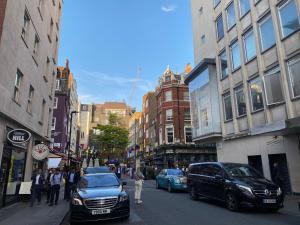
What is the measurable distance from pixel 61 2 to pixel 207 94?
16.7 meters

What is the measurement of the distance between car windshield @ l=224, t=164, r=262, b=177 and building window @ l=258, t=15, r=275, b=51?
28.6 ft

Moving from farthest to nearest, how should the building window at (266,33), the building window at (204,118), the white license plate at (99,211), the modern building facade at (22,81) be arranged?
the building window at (204,118), the building window at (266,33), the modern building facade at (22,81), the white license plate at (99,211)

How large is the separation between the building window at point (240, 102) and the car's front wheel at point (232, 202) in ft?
31.3

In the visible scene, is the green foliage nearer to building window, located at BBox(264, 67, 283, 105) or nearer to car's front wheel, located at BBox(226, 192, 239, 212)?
building window, located at BBox(264, 67, 283, 105)

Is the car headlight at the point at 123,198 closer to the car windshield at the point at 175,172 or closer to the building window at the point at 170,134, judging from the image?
the car windshield at the point at 175,172

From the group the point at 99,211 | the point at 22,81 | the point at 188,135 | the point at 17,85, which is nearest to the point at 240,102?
the point at 99,211

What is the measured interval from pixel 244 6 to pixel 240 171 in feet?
44.5

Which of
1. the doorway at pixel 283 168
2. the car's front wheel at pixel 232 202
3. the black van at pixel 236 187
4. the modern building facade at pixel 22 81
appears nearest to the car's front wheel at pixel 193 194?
the black van at pixel 236 187

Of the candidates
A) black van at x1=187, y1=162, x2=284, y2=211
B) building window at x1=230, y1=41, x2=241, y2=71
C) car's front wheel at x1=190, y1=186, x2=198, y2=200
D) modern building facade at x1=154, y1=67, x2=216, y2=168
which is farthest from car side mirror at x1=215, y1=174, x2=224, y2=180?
modern building facade at x1=154, y1=67, x2=216, y2=168

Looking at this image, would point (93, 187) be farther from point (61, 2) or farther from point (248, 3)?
point (61, 2)

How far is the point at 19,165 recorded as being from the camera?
14.1 metres

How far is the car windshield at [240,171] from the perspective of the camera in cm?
1087

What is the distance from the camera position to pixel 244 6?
1914 cm

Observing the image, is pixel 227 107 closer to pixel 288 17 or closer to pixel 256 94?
pixel 256 94
